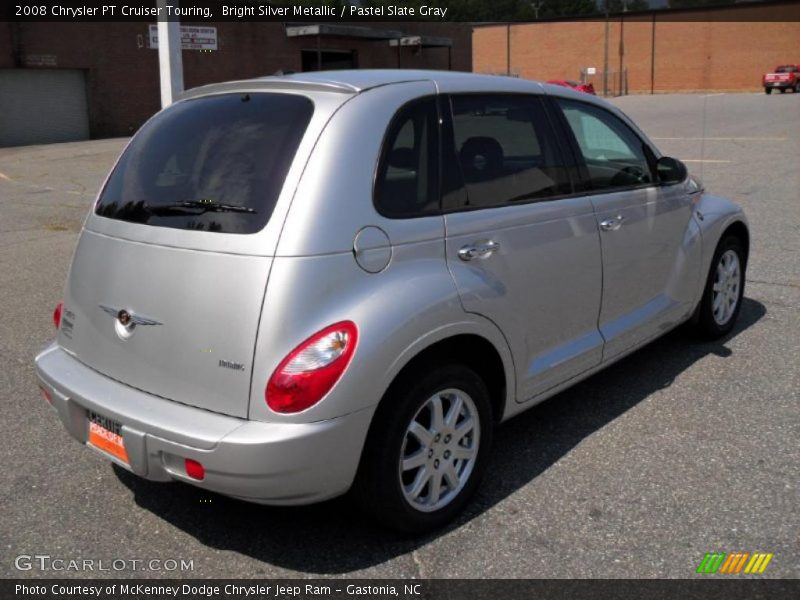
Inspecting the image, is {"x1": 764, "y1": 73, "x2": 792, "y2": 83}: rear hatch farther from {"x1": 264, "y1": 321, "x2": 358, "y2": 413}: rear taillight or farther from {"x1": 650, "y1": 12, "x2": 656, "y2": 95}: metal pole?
{"x1": 264, "y1": 321, "x2": 358, "y2": 413}: rear taillight

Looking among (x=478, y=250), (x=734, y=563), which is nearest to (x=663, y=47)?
(x=478, y=250)

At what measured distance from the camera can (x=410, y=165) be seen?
10.7 feet

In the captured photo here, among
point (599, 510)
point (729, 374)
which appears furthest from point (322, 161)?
point (729, 374)

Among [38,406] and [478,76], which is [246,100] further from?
[38,406]

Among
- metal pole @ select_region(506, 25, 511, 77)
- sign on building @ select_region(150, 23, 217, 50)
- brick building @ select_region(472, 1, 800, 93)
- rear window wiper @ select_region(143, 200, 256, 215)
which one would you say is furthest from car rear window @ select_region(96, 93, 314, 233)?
metal pole @ select_region(506, 25, 511, 77)

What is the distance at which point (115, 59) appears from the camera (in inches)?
1255

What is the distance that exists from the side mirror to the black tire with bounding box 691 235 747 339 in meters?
0.75

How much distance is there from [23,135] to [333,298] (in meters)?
30.4

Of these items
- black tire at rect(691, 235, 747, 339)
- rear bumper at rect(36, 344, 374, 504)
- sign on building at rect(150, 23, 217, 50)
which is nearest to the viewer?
rear bumper at rect(36, 344, 374, 504)

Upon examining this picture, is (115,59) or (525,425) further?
(115,59)

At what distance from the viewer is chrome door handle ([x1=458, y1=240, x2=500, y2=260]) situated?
10.9 ft

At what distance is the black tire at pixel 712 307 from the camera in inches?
208

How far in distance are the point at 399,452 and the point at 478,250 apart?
0.90m

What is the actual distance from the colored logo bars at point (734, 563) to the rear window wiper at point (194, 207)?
2.13m
